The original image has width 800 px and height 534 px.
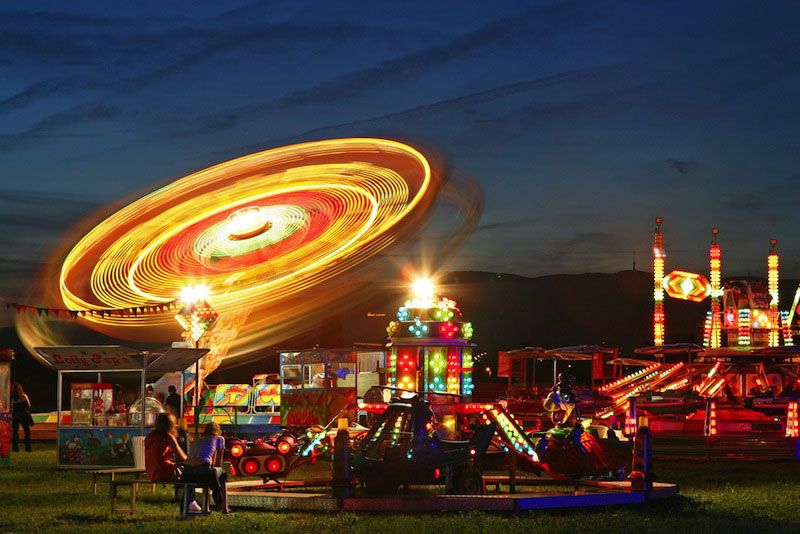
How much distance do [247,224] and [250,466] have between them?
19.4 m

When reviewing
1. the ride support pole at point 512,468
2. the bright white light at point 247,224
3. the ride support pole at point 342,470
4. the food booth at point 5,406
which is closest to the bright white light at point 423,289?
the ride support pole at point 512,468

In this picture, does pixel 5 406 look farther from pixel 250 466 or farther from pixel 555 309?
pixel 555 309

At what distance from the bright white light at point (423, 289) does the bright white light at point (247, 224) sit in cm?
1346

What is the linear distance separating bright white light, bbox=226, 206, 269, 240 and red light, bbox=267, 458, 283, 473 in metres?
19.2

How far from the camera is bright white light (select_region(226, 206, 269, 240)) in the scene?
3781 cm

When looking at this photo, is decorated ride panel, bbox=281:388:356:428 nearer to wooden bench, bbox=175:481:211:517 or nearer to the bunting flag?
the bunting flag

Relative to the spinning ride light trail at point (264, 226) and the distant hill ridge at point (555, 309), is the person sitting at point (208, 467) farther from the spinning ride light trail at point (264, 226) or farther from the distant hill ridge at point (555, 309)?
the distant hill ridge at point (555, 309)

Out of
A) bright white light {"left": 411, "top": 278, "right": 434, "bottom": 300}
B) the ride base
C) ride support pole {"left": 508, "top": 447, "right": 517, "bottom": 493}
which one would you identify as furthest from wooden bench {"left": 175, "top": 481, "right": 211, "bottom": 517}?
bright white light {"left": 411, "top": 278, "right": 434, "bottom": 300}

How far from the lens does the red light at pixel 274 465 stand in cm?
1925

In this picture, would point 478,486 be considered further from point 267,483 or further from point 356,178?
point 356,178

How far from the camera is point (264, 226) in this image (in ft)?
125

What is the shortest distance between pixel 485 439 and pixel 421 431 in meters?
1.16

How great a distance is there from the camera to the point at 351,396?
3153cm

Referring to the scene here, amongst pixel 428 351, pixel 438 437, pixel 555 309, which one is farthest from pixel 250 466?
pixel 555 309
